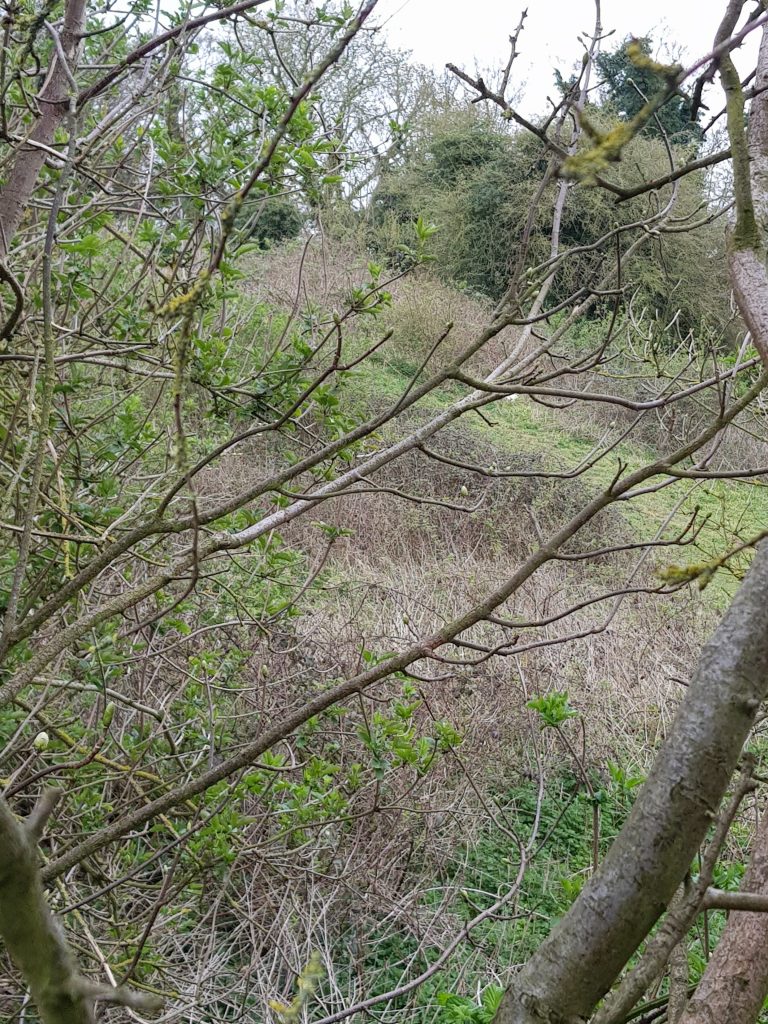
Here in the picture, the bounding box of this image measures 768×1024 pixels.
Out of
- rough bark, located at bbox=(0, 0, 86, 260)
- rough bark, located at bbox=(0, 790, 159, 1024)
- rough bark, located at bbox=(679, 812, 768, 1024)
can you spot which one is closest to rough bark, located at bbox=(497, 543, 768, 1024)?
rough bark, located at bbox=(0, 790, 159, 1024)

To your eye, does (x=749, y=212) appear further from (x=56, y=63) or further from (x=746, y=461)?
(x=746, y=461)

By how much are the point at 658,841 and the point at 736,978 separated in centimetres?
98

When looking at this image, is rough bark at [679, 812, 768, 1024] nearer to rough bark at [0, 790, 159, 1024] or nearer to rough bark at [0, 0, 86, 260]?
rough bark at [0, 790, 159, 1024]

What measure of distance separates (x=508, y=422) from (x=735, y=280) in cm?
1164

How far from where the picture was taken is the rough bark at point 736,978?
139cm

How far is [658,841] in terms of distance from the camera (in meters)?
0.73

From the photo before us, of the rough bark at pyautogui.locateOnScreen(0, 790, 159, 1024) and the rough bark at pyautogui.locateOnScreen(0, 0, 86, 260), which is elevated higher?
the rough bark at pyautogui.locateOnScreen(0, 0, 86, 260)

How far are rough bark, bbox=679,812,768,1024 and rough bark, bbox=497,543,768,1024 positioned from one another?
2.62ft

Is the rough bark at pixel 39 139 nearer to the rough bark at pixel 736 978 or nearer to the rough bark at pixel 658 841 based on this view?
the rough bark at pixel 658 841

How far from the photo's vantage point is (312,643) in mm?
4867

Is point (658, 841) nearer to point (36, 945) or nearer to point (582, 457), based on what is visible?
point (36, 945)

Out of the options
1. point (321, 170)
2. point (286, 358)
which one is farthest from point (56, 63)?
point (286, 358)

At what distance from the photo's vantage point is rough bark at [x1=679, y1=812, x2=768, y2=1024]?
1.39 metres

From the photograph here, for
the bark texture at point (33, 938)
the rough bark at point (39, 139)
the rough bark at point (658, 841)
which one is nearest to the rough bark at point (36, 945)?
the bark texture at point (33, 938)
